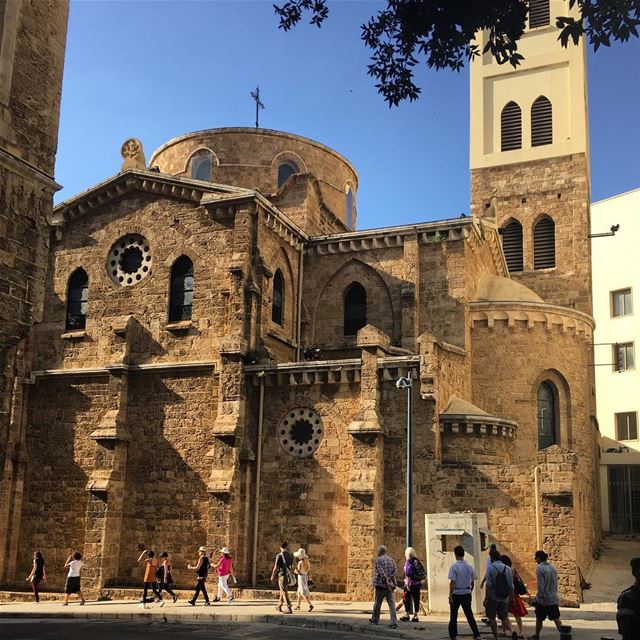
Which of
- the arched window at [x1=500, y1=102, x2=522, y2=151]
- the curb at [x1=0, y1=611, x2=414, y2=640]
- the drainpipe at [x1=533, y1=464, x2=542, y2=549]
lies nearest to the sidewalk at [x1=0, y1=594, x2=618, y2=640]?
the curb at [x1=0, y1=611, x2=414, y2=640]

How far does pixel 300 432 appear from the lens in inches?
918

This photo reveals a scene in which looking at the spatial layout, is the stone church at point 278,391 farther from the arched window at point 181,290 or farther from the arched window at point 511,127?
the arched window at point 511,127

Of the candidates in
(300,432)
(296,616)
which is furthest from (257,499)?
(296,616)

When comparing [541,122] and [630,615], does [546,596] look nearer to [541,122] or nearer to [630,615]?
[630,615]

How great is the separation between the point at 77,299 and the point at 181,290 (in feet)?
13.1

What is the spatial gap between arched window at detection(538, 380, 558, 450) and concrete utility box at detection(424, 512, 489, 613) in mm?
8989

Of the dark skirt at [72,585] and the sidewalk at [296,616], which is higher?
the dark skirt at [72,585]

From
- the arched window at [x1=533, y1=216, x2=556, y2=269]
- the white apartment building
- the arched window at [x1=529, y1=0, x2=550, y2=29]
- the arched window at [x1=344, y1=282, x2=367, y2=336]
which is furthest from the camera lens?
the white apartment building

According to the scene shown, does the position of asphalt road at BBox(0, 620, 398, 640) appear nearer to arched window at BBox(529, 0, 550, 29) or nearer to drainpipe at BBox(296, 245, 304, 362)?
drainpipe at BBox(296, 245, 304, 362)

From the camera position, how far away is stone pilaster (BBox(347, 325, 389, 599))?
68.6ft

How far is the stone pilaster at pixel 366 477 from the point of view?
20.9 metres

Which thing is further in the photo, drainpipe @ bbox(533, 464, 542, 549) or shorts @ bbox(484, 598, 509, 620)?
drainpipe @ bbox(533, 464, 542, 549)

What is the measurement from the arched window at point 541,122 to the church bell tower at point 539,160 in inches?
1.8

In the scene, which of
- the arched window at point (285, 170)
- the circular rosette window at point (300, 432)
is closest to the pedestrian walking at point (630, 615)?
the circular rosette window at point (300, 432)
